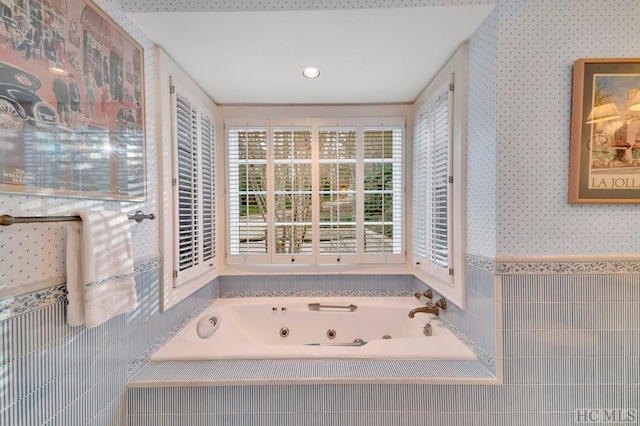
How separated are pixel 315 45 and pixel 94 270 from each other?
1478 millimetres

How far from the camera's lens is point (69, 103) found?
100cm

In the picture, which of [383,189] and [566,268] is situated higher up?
[383,189]

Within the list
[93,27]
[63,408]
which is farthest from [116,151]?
[63,408]

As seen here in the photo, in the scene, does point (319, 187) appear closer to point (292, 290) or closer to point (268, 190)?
point (268, 190)

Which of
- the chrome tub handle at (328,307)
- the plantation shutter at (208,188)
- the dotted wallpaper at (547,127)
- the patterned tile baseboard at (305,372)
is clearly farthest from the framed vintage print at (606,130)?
the plantation shutter at (208,188)

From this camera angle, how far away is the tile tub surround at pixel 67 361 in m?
0.84

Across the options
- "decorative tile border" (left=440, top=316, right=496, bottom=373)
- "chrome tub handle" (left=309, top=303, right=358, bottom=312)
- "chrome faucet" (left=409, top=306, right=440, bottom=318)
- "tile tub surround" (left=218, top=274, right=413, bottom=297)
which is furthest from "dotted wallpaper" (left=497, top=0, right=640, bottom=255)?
"chrome tub handle" (left=309, top=303, right=358, bottom=312)

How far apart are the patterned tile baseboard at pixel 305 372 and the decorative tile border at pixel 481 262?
500 mm

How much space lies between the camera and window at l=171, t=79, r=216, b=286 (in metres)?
1.70

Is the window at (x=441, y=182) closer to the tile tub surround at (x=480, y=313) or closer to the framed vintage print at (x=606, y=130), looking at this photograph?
the tile tub surround at (x=480, y=313)

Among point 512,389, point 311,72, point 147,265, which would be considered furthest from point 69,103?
point 512,389

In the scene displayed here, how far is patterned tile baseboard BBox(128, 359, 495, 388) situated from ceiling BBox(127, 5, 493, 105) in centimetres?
172

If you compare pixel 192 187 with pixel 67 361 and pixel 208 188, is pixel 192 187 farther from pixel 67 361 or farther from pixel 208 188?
pixel 67 361

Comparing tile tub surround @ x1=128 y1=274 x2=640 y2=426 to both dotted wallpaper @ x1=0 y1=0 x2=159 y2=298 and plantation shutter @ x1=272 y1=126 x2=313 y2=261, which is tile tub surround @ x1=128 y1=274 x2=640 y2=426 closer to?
dotted wallpaper @ x1=0 y1=0 x2=159 y2=298
